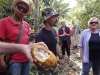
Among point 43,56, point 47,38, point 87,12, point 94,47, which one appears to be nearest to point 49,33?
point 47,38

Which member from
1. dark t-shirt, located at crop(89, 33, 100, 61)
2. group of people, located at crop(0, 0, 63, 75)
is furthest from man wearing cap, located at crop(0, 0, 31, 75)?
dark t-shirt, located at crop(89, 33, 100, 61)

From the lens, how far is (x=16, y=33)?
2887 millimetres

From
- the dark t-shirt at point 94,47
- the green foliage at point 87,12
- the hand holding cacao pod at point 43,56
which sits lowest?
the dark t-shirt at point 94,47

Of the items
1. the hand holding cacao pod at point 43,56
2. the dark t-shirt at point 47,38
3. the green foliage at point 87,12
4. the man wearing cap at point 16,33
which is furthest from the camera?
the green foliage at point 87,12

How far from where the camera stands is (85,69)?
455 cm

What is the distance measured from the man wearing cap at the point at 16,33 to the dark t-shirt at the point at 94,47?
194 cm

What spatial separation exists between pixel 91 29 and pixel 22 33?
2263mm

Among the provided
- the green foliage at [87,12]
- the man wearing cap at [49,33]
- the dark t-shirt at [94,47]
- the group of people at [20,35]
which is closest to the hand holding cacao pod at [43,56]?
the group of people at [20,35]

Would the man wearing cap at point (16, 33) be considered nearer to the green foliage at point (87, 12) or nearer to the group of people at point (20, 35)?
the group of people at point (20, 35)

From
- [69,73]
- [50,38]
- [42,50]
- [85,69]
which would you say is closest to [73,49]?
[69,73]

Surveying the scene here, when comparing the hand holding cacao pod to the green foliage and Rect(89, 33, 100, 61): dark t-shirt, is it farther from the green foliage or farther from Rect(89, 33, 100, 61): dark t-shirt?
the green foliage

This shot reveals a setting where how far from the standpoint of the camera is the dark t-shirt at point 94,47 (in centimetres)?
437

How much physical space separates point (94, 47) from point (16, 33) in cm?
228

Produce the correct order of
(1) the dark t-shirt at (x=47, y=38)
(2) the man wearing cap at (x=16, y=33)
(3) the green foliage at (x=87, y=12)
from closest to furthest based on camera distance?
1. (2) the man wearing cap at (x=16, y=33)
2. (1) the dark t-shirt at (x=47, y=38)
3. (3) the green foliage at (x=87, y=12)
